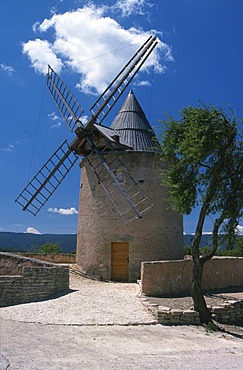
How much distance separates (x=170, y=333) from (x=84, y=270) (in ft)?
25.1

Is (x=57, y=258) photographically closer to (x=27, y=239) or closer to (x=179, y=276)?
(x=179, y=276)

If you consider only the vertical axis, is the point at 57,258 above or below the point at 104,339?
above

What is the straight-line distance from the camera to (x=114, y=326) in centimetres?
826

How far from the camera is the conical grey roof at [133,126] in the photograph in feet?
52.0

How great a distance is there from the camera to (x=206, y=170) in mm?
10500

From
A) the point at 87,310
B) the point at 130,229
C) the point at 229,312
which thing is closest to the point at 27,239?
the point at 130,229

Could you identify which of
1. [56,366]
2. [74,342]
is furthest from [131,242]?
[56,366]

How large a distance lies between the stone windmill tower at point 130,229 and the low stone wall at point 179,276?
2.35m

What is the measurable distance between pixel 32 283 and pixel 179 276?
4.59 m

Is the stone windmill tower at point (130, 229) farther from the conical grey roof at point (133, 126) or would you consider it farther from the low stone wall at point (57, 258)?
the low stone wall at point (57, 258)

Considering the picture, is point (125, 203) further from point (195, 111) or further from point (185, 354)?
point (185, 354)

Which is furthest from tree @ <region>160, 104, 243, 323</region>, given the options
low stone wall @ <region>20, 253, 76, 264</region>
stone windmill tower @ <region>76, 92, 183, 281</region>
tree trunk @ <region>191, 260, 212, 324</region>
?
low stone wall @ <region>20, 253, 76, 264</region>

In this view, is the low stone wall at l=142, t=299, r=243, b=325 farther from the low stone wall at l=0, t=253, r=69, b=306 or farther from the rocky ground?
the low stone wall at l=0, t=253, r=69, b=306

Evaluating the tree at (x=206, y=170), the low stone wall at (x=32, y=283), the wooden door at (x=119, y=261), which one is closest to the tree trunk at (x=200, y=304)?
the tree at (x=206, y=170)
